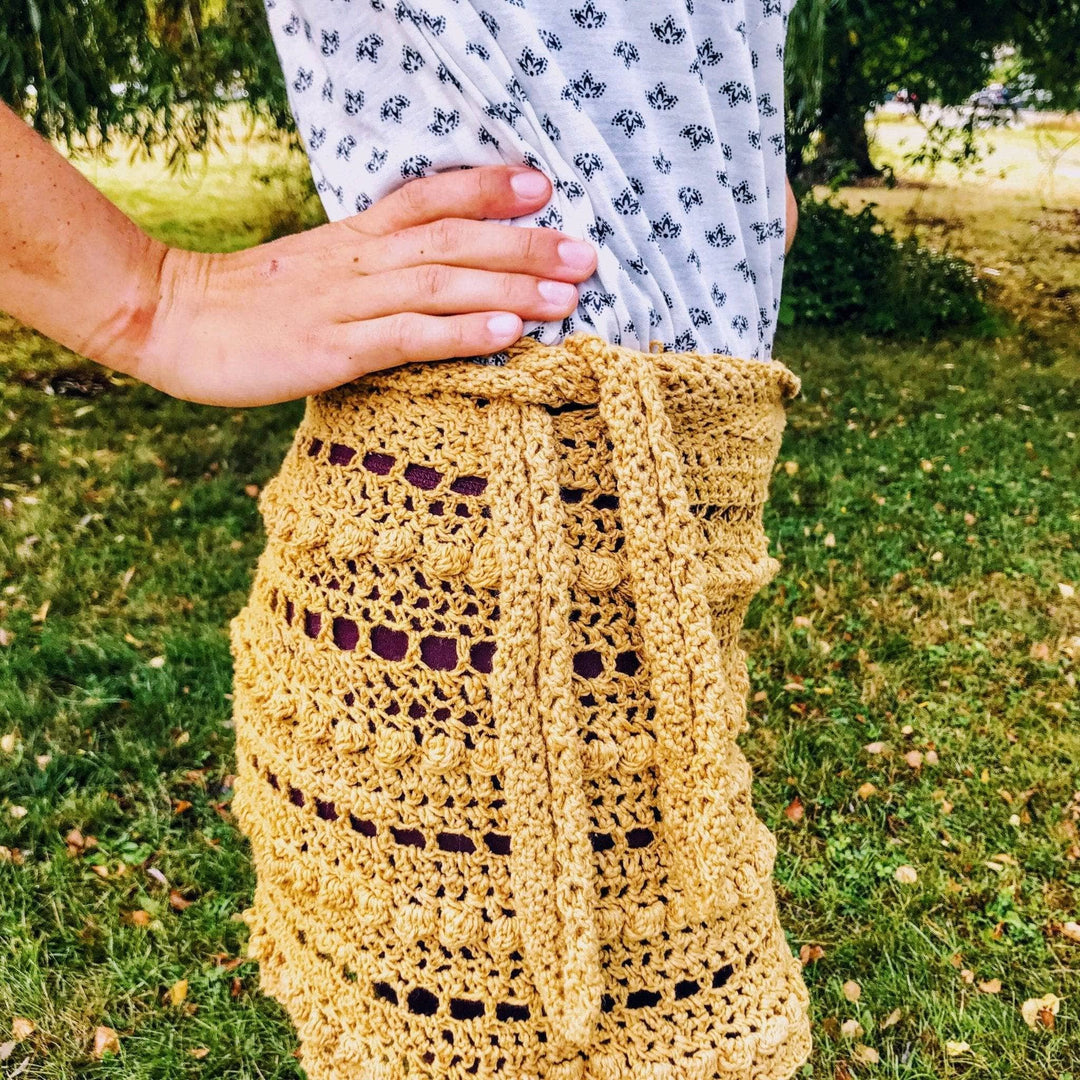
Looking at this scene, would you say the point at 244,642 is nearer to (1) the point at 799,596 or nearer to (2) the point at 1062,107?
(1) the point at 799,596

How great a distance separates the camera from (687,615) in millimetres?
767

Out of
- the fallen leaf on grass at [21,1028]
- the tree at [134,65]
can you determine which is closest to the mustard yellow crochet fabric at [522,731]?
the fallen leaf on grass at [21,1028]

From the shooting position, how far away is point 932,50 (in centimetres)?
701

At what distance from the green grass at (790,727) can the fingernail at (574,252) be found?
2.21 metres

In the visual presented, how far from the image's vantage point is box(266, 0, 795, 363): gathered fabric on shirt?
2.43 ft

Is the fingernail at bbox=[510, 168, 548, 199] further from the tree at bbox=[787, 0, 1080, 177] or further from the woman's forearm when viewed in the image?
the tree at bbox=[787, 0, 1080, 177]

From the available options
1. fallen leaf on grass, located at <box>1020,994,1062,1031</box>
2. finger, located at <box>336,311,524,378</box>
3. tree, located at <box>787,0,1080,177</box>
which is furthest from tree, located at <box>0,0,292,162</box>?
fallen leaf on grass, located at <box>1020,994,1062,1031</box>

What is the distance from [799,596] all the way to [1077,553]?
5.17 feet

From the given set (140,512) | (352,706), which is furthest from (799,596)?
(352,706)

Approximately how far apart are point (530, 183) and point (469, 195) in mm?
54

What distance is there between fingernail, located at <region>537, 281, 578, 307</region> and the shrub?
7381 mm

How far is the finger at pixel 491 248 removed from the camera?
0.77 metres

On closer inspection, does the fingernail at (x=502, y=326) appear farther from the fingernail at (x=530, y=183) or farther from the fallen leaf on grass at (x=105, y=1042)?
the fallen leaf on grass at (x=105, y=1042)

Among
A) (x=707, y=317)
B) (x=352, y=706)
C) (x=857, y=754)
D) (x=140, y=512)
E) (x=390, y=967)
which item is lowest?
(x=857, y=754)
